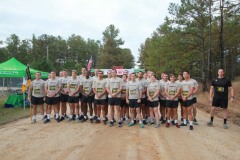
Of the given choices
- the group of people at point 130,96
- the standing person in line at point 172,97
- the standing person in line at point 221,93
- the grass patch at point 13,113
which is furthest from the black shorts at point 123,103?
the grass patch at point 13,113

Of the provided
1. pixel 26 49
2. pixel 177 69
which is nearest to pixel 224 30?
pixel 177 69

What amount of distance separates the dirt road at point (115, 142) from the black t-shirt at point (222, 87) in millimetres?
1124

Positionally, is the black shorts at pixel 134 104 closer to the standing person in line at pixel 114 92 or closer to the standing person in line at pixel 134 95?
the standing person in line at pixel 134 95

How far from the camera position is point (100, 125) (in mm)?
9727

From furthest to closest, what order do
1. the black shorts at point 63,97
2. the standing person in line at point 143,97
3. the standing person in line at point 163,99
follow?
the black shorts at point 63,97 < the standing person in line at point 163,99 < the standing person in line at point 143,97

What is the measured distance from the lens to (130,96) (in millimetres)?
9766

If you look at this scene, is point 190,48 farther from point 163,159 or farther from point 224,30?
point 163,159

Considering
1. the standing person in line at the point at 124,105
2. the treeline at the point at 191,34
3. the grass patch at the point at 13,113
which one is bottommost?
the grass patch at the point at 13,113

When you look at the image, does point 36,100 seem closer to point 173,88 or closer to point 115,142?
point 115,142

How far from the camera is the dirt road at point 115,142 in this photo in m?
6.07

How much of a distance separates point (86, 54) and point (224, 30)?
74627mm

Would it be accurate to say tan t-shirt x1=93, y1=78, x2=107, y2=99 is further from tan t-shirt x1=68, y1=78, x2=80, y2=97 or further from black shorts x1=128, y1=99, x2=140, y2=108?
black shorts x1=128, y1=99, x2=140, y2=108

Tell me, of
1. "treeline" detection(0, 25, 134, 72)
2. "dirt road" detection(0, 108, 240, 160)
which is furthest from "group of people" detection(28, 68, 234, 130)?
"treeline" detection(0, 25, 134, 72)

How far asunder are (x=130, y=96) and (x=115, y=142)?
9.29 ft
